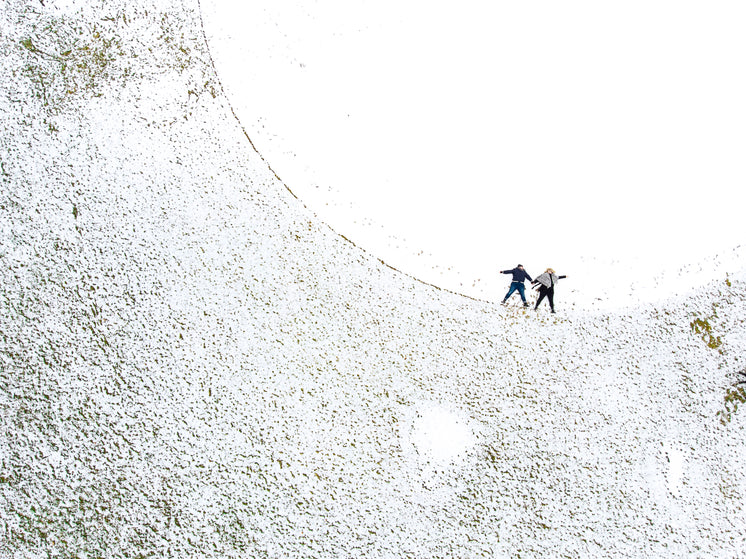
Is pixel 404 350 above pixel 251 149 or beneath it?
beneath

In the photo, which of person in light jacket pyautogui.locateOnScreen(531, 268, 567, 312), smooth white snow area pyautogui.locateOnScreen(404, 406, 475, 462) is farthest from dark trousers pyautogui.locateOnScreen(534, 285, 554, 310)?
smooth white snow area pyautogui.locateOnScreen(404, 406, 475, 462)

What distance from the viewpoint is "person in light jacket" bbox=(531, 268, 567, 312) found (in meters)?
5.96

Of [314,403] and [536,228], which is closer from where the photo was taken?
[314,403]

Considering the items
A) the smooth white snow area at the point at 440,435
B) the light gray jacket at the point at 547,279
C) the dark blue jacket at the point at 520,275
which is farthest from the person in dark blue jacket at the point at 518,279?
the smooth white snow area at the point at 440,435

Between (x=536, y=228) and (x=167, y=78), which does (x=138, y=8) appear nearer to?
(x=167, y=78)

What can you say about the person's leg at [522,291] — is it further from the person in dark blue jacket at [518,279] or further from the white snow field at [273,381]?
the white snow field at [273,381]

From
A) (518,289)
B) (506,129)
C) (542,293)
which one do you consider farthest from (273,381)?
(506,129)

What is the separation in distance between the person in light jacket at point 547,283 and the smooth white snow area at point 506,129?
11.4 inches

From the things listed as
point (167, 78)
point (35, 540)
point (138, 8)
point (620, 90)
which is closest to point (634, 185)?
point (620, 90)

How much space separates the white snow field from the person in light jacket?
27cm

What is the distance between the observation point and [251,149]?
631 cm

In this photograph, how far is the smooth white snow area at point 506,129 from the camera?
247 inches

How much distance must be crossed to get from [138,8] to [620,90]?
255 inches

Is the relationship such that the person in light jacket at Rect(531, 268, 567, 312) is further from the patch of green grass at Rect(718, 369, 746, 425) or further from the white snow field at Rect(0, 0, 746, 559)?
the patch of green grass at Rect(718, 369, 746, 425)
